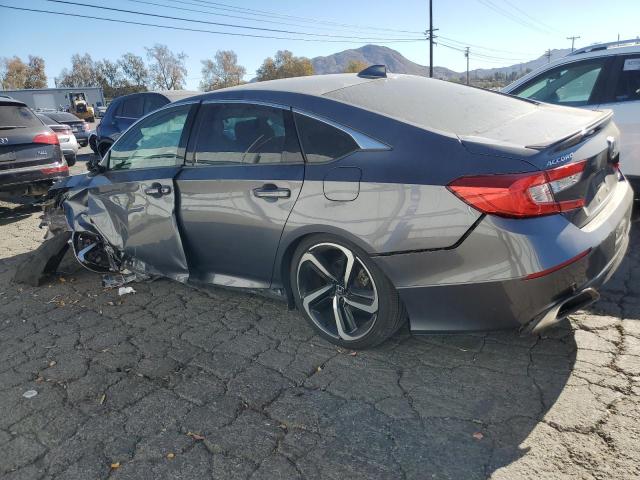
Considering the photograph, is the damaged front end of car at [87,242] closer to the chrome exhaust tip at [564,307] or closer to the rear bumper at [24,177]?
the rear bumper at [24,177]

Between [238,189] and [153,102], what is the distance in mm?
7338

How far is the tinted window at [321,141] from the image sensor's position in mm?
2778

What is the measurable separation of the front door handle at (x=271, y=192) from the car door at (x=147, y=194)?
2.76 feet

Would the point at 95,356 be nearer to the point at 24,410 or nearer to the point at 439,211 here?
the point at 24,410

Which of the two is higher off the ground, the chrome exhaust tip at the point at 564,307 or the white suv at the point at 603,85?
the white suv at the point at 603,85

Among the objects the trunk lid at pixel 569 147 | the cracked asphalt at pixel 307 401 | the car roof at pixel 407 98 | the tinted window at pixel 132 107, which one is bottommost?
the cracked asphalt at pixel 307 401

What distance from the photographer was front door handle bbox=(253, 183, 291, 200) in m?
2.97

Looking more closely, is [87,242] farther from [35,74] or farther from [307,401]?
[35,74]

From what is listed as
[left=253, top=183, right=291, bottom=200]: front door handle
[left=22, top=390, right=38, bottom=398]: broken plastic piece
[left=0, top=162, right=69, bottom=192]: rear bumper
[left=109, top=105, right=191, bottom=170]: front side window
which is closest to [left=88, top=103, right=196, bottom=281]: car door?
[left=109, top=105, right=191, bottom=170]: front side window

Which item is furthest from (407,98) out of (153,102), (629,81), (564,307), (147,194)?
(153,102)

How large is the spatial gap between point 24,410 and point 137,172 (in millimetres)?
1923

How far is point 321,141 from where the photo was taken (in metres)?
2.88

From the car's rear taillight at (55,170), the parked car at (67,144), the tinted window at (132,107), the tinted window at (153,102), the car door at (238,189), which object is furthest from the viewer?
the parked car at (67,144)

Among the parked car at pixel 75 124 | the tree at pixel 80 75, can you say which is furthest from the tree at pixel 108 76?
the parked car at pixel 75 124
